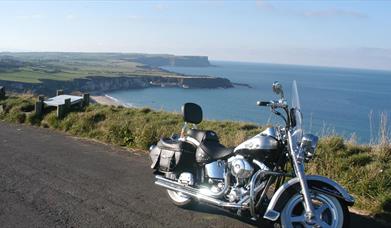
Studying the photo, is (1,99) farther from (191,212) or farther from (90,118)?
(191,212)

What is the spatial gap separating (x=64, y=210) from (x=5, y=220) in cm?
69

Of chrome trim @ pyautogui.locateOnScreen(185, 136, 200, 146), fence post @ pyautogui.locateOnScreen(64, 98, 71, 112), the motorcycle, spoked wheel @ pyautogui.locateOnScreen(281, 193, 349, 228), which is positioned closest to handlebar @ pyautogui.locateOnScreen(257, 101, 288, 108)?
the motorcycle

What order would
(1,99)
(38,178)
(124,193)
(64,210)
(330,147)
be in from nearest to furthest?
(64,210) < (124,193) < (38,178) < (330,147) < (1,99)

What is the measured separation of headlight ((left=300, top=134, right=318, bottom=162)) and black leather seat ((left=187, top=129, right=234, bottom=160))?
3.21ft

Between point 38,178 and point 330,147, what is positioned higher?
point 330,147

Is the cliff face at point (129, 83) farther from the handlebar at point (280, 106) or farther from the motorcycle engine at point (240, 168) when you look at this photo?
the handlebar at point (280, 106)

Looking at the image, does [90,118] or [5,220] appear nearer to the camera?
[5,220]

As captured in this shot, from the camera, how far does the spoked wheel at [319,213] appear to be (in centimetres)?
443

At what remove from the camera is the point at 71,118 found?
39.5ft

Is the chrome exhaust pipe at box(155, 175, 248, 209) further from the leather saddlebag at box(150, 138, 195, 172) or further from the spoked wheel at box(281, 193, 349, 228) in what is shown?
the spoked wheel at box(281, 193, 349, 228)

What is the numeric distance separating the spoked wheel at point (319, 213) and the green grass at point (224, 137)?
1.50m

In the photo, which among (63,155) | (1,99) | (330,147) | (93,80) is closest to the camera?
(330,147)

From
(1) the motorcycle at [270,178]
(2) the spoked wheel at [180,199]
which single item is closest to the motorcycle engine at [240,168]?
(1) the motorcycle at [270,178]

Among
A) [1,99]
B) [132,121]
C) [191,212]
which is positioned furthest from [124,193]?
[1,99]
